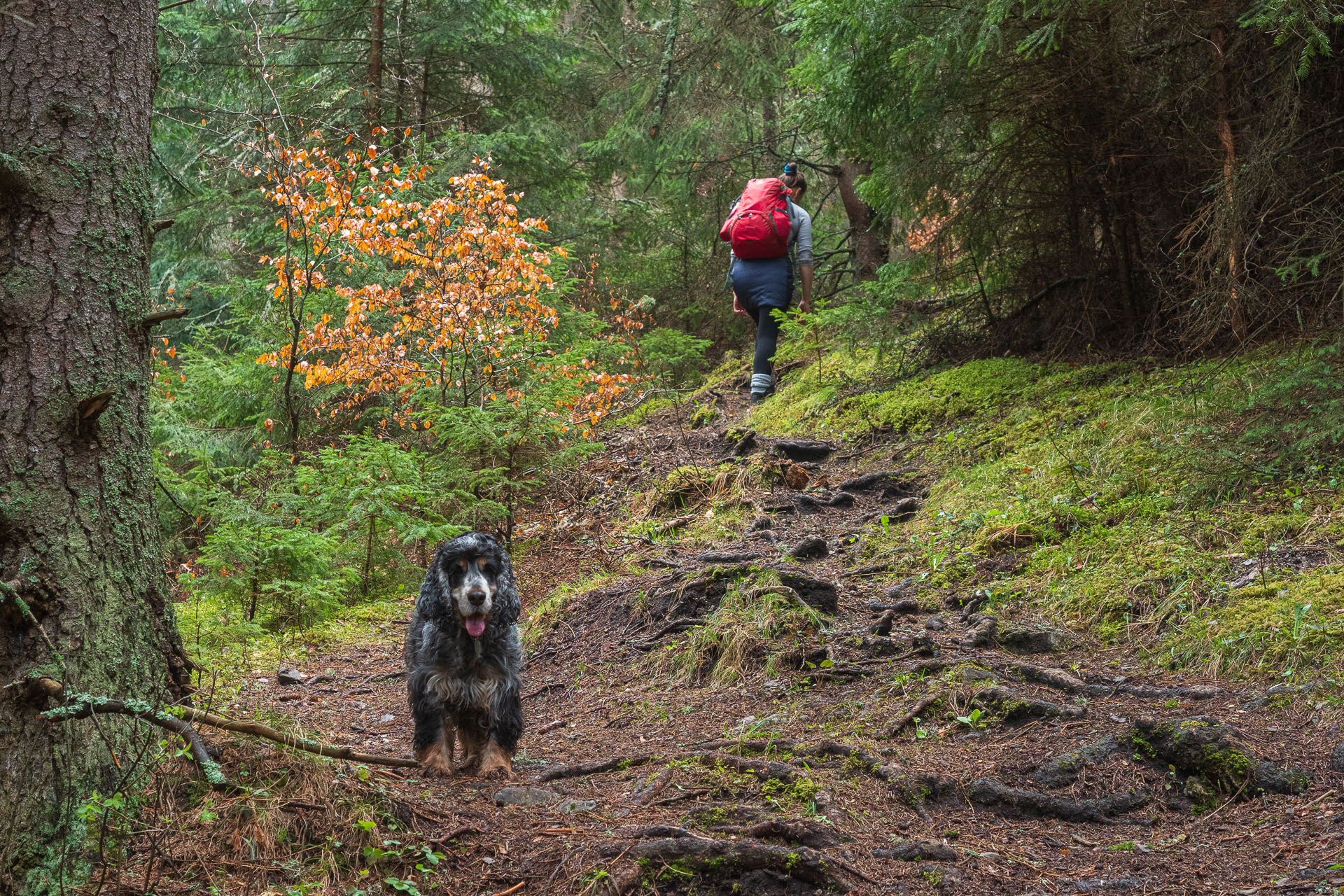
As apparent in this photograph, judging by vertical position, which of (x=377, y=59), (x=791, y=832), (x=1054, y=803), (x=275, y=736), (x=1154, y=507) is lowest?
(x=1054, y=803)

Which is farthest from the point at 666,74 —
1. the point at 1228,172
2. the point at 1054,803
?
the point at 1054,803

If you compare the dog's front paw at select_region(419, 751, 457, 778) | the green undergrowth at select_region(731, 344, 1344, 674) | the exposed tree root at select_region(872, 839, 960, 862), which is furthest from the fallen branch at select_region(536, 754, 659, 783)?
the green undergrowth at select_region(731, 344, 1344, 674)

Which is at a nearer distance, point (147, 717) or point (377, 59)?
point (147, 717)

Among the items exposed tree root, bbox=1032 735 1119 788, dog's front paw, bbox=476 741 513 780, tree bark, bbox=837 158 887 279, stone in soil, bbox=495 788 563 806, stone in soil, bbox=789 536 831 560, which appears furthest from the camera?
tree bark, bbox=837 158 887 279

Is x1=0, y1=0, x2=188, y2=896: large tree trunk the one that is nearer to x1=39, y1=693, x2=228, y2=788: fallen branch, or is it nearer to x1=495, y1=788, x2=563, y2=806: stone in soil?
x1=39, y1=693, x2=228, y2=788: fallen branch

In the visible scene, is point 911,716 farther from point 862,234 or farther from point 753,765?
point 862,234

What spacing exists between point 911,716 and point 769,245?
742 cm

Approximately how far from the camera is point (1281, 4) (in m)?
5.77

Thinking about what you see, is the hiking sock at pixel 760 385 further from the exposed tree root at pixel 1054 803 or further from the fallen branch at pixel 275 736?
the fallen branch at pixel 275 736

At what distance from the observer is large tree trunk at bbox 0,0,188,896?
9.78 feet

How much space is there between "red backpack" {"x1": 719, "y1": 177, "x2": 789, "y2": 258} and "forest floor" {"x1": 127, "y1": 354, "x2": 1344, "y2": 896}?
182 inches

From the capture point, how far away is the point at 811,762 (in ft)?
14.0

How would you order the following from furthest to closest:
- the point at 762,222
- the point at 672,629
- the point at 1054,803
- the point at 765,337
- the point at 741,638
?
1. the point at 765,337
2. the point at 762,222
3. the point at 672,629
4. the point at 741,638
5. the point at 1054,803

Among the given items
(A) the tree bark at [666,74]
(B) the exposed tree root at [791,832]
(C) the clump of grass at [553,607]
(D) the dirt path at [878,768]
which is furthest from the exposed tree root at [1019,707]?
(A) the tree bark at [666,74]
